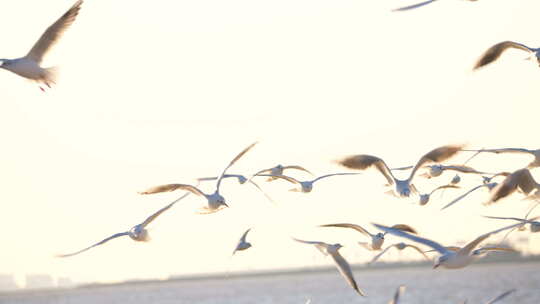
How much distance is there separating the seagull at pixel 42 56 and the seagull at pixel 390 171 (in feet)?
13.7

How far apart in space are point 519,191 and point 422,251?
1.38 m

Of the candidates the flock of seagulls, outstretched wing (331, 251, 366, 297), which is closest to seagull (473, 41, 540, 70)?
the flock of seagulls

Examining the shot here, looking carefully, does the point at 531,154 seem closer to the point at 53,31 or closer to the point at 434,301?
the point at 53,31

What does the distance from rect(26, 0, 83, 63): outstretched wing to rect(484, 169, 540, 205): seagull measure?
19.7 ft

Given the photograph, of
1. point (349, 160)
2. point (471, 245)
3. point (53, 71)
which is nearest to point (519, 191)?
point (471, 245)

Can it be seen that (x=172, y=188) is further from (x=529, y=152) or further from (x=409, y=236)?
(x=529, y=152)

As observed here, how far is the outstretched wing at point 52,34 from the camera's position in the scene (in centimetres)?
1463

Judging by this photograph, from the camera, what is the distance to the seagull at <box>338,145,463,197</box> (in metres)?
14.5

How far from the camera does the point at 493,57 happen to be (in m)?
13.5

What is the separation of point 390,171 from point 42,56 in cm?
496

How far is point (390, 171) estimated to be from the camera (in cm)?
1491

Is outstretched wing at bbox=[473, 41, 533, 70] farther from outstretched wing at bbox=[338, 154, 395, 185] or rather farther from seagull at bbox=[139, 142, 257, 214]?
seagull at bbox=[139, 142, 257, 214]

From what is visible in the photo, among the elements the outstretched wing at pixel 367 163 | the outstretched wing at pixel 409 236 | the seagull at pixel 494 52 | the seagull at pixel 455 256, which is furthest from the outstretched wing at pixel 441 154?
the outstretched wing at pixel 409 236

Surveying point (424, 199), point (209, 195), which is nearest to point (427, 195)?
point (424, 199)
